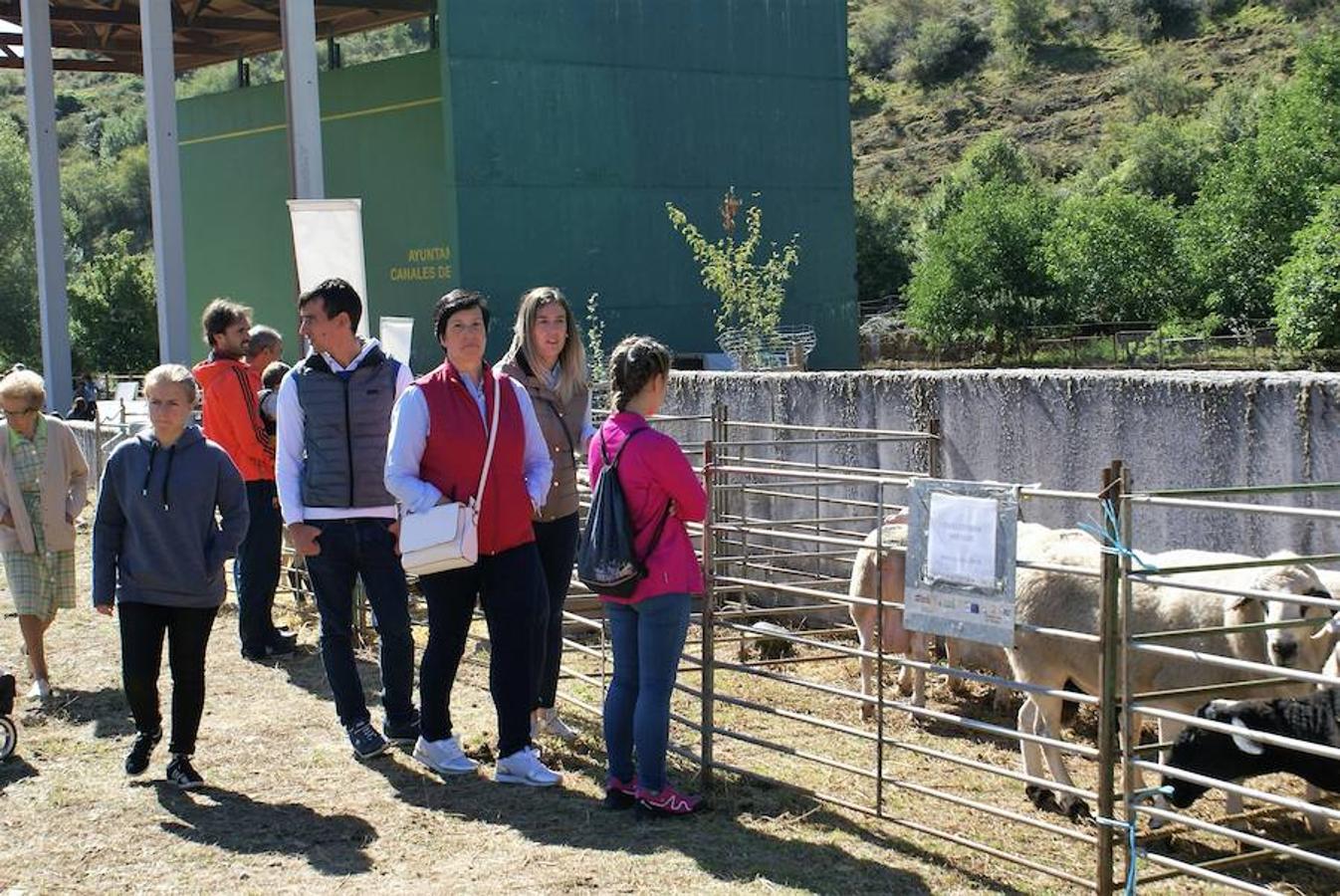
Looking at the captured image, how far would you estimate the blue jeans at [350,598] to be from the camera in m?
6.66

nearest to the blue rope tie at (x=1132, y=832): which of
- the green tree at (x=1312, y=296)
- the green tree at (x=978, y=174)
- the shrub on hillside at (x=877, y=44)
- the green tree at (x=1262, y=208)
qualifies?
the green tree at (x=1312, y=296)

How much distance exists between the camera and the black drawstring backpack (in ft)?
18.6

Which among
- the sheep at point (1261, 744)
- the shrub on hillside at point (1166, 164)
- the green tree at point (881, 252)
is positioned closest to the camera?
the sheep at point (1261, 744)

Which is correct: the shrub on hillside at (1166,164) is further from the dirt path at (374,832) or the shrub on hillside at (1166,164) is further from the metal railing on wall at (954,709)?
the dirt path at (374,832)

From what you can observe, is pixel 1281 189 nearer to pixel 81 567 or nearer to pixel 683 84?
pixel 683 84

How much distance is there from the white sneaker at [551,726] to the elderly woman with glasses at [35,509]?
9.51 ft

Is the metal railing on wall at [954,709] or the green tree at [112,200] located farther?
the green tree at [112,200]

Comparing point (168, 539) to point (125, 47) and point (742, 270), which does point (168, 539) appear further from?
point (125, 47)

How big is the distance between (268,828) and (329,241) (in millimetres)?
4449

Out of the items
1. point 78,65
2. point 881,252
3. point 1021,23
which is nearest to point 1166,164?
point 881,252

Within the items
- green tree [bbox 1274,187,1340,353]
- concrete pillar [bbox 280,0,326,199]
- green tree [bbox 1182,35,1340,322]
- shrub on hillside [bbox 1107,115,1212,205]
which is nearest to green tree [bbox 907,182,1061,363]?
green tree [bbox 1182,35,1340,322]

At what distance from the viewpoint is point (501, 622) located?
20.5ft

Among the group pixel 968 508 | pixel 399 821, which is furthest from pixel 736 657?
pixel 968 508

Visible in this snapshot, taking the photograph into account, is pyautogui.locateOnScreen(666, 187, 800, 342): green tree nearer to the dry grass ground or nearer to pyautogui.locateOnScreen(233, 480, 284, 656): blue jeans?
pyautogui.locateOnScreen(233, 480, 284, 656): blue jeans
